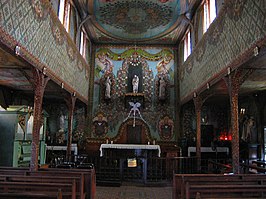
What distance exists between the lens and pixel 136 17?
53.5 ft

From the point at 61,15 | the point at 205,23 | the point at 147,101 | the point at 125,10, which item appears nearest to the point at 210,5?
the point at 205,23

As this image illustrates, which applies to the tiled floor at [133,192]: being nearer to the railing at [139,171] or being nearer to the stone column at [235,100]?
the railing at [139,171]

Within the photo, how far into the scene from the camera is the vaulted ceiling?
1467 centimetres

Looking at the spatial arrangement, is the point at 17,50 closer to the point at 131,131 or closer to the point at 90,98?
the point at 90,98

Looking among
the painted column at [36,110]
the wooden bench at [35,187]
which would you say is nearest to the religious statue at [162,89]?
the painted column at [36,110]

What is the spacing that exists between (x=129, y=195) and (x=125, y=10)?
34.7ft

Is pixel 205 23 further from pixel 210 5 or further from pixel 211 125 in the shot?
pixel 211 125

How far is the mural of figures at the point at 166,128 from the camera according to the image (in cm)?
1902

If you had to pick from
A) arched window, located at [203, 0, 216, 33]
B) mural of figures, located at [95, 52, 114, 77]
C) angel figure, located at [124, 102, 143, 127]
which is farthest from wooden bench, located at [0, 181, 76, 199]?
mural of figures, located at [95, 52, 114, 77]

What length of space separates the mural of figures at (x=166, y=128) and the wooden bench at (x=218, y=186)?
11728 mm

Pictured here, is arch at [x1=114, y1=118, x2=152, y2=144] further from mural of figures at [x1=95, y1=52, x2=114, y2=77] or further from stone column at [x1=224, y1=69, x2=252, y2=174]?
stone column at [x1=224, y1=69, x2=252, y2=174]

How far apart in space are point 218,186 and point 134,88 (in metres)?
13.8

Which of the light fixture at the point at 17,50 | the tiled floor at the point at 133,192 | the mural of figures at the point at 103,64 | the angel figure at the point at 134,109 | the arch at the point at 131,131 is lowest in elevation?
the tiled floor at the point at 133,192

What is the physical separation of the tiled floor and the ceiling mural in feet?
32.1
